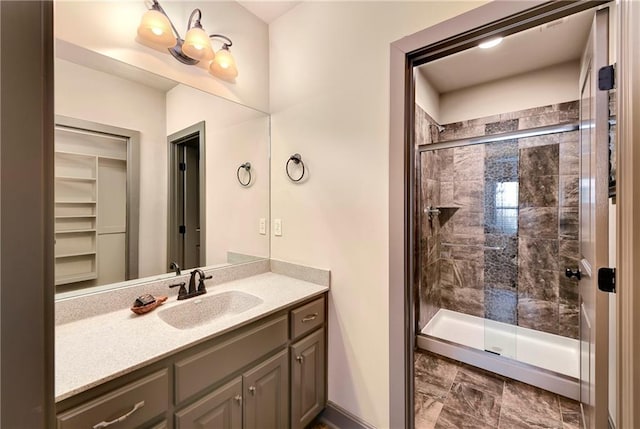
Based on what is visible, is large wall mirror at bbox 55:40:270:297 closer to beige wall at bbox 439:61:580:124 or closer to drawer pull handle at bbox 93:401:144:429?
drawer pull handle at bbox 93:401:144:429

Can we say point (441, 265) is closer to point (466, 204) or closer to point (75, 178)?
point (466, 204)

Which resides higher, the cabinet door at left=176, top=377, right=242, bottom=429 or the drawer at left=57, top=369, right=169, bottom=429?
the drawer at left=57, top=369, right=169, bottom=429

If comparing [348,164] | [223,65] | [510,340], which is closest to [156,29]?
[223,65]

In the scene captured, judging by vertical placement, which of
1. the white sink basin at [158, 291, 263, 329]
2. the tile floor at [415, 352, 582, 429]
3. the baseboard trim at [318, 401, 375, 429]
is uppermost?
the white sink basin at [158, 291, 263, 329]

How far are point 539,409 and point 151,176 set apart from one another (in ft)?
9.34

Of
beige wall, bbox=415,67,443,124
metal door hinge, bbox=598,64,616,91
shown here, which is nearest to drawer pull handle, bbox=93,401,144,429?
metal door hinge, bbox=598,64,616,91

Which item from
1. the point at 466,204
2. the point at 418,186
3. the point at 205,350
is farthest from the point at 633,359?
the point at 466,204

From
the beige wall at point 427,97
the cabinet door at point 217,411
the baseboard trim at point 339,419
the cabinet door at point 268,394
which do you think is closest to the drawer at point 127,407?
the cabinet door at point 217,411

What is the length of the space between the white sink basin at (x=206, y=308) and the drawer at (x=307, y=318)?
21 cm

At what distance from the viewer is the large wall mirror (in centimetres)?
125

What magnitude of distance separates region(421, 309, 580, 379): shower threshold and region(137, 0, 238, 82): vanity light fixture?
111 inches

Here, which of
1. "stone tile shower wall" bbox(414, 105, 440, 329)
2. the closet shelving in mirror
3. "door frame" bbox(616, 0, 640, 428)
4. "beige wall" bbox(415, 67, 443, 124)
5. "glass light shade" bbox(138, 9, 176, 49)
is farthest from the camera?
"stone tile shower wall" bbox(414, 105, 440, 329)

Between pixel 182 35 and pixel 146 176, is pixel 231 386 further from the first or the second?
pixel 182 35

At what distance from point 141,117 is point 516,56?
2.85 meters
